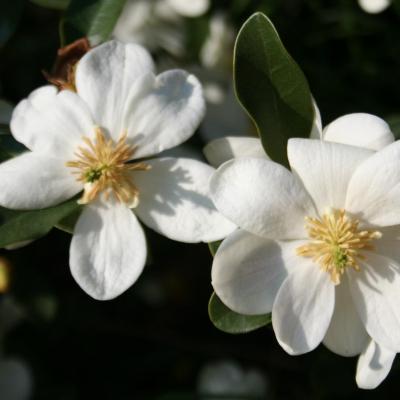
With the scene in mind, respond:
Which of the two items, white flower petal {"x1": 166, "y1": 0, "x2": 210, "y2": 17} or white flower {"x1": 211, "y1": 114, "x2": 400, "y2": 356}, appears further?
white flower petal {"x1": 166, "y1": 0, "x2": 210, "y2": 17}

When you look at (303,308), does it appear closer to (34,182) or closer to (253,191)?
(253,191)

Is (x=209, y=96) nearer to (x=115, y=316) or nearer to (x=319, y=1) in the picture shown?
(x=319, y=1)

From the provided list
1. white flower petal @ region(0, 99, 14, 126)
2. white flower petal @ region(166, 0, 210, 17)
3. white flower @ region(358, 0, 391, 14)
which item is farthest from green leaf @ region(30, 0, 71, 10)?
white flower @ region(358, 0, 391, 14)

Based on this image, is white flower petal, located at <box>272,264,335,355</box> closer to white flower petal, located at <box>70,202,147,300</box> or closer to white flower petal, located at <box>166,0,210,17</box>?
white flower petal, located at <box>70,202,147,300</box>

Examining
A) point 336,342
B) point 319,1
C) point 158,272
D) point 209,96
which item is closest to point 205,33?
point 209,96

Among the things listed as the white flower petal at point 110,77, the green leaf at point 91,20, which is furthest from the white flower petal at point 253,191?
the green leaf at point 91,20

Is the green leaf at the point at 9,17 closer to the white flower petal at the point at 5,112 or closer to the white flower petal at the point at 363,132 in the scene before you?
the white flower petal at the point at 5,112

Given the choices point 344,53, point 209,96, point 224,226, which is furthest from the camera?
point 344,53
